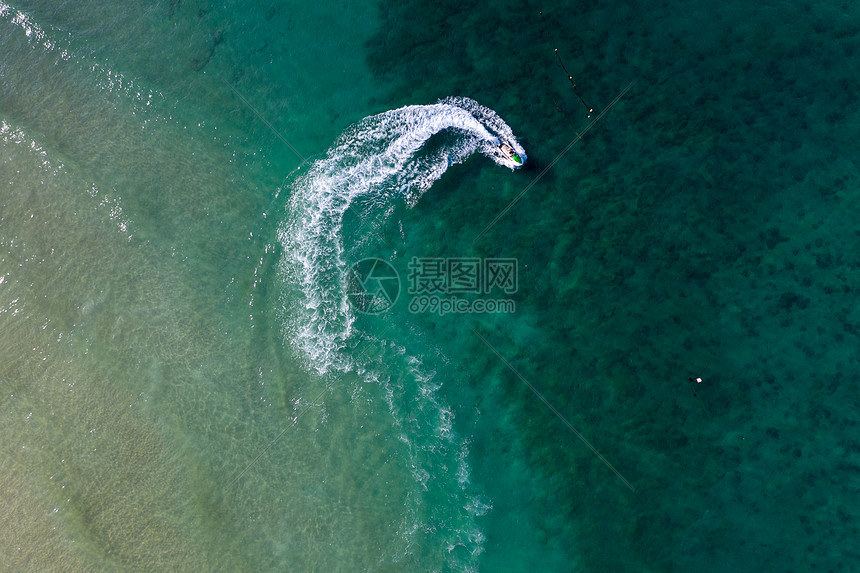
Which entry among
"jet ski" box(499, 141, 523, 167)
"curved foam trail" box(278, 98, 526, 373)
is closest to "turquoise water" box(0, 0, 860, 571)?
"curved foam trail" box(278, 98, 526, 373)

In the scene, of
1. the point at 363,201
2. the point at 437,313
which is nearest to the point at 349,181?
the point at 363,201

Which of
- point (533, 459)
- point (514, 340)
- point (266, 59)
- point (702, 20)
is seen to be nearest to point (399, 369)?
point (514, 340)

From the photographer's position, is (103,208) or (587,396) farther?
(103,208)

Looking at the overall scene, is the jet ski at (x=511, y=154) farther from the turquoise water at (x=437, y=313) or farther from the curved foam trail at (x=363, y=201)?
the turquoise water at (x=437, y=313)

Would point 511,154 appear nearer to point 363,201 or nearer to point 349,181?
point 363,201

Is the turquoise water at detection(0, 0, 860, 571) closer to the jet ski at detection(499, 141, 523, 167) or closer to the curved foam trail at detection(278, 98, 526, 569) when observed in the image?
the curved foam trail at detection(278, 98, 526, 569)

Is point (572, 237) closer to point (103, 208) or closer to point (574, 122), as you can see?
point (574, 122)
